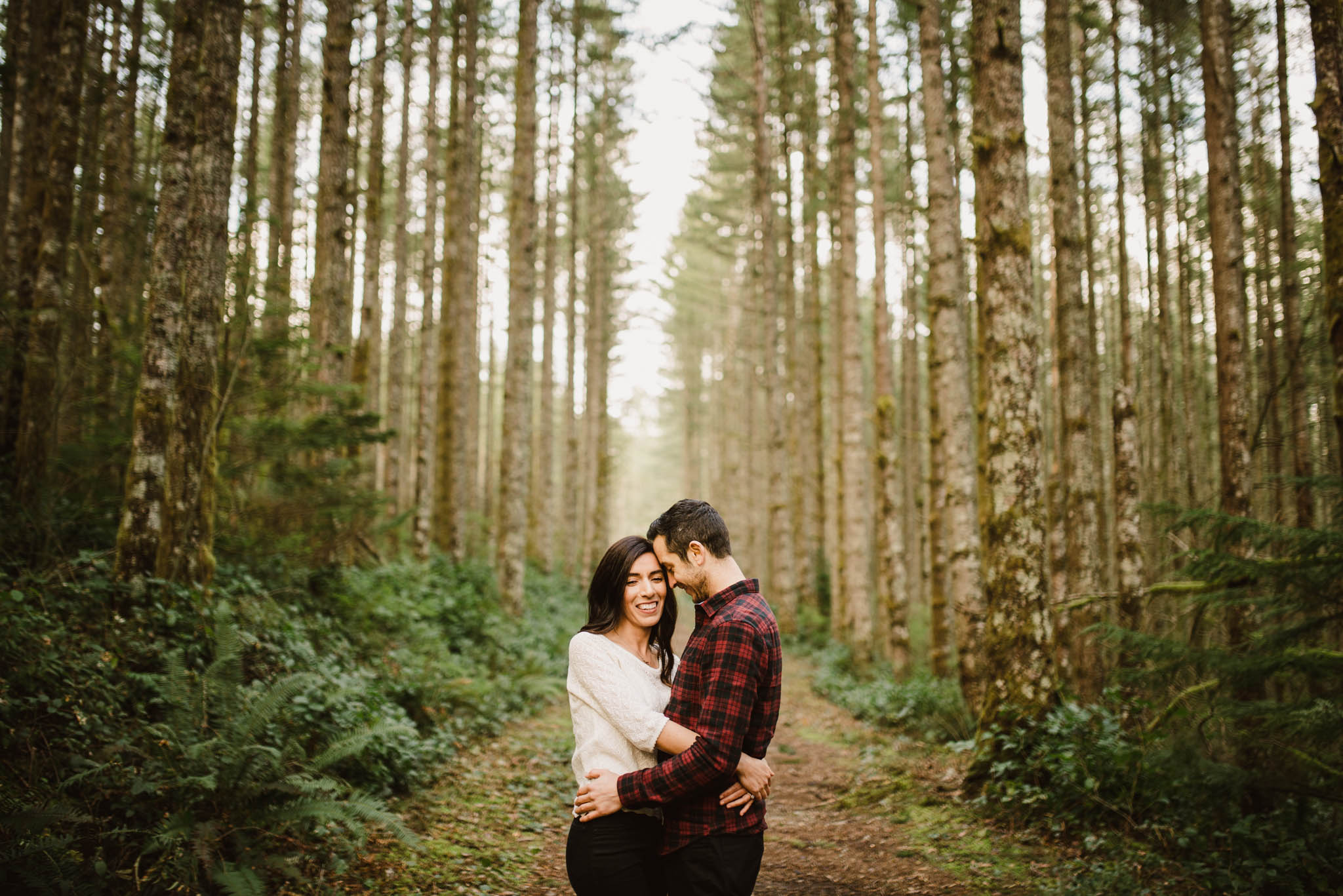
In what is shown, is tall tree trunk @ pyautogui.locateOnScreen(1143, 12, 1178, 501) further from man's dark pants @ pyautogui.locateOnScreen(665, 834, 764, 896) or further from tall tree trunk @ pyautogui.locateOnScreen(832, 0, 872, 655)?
man's dark pants @ pyautogui.locateOnScreen(665, 834, 764, 896)

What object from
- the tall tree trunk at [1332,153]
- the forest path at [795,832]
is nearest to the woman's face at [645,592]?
the forest path at [795,832]

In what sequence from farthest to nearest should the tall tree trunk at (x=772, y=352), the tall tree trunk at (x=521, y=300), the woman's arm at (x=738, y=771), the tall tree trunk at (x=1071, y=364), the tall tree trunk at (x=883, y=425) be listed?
the tall tree trunk at (x=772, y=352) < the tall tree trunk at (x=521, y=300) < the tall tree trunk at (x=883, y=425) < the tall tree trunk at (x=1071, y=364) < the woman's arm at (x=738, y=771)

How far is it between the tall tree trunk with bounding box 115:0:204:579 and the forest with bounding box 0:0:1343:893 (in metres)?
0.03

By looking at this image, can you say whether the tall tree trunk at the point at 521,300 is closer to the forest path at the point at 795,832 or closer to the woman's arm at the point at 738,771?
the forest path at the point at 795,832

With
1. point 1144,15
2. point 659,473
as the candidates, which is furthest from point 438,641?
point 659,473

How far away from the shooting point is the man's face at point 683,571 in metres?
2.83

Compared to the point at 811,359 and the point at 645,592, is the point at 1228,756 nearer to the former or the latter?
the point at 645,592

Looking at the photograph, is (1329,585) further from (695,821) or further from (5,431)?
(5,431)

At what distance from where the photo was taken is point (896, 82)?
1773cm

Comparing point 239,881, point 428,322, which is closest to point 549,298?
point 428,322

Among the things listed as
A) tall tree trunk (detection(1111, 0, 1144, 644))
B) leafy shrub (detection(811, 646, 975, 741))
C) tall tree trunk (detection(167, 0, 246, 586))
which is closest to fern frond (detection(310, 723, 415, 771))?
tall tree trunk (detection(167, 0, 246, 586))

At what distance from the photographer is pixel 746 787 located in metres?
2.60

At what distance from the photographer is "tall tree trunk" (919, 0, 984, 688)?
30.4 ft

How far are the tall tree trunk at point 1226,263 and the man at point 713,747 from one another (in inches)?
290
